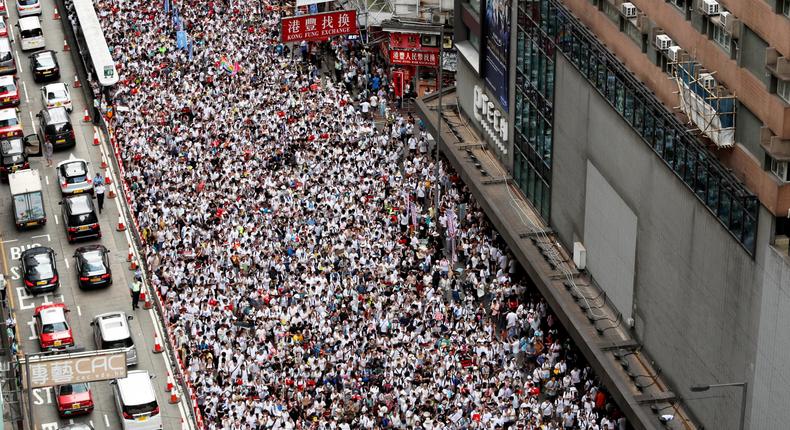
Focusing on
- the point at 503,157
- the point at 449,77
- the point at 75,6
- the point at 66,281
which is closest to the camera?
the point at 66,281

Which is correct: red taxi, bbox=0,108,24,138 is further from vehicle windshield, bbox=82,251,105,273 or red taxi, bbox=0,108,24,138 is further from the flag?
vehicle windshield, bbox=82,251,105,273

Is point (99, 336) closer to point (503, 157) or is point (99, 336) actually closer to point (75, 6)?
point (503, 157)

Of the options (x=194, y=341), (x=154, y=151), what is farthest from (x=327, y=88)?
(x=194, y=341)

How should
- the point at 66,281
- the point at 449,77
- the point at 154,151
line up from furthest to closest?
the point at 449,77, the point at 154,151, the point at 66,281

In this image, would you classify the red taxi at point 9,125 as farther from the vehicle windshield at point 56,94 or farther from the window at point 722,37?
the window at point 722,37

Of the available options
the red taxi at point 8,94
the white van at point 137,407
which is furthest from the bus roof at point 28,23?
the white van at point 137,407

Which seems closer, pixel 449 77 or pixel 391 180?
pixel 391 180

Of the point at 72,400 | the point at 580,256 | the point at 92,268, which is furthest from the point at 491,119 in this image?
the point at 72,400

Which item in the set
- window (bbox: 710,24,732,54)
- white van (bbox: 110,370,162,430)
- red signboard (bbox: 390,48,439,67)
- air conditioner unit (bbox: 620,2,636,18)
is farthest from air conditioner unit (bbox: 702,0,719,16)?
red signboard (bbox: 390,48,439,67)
